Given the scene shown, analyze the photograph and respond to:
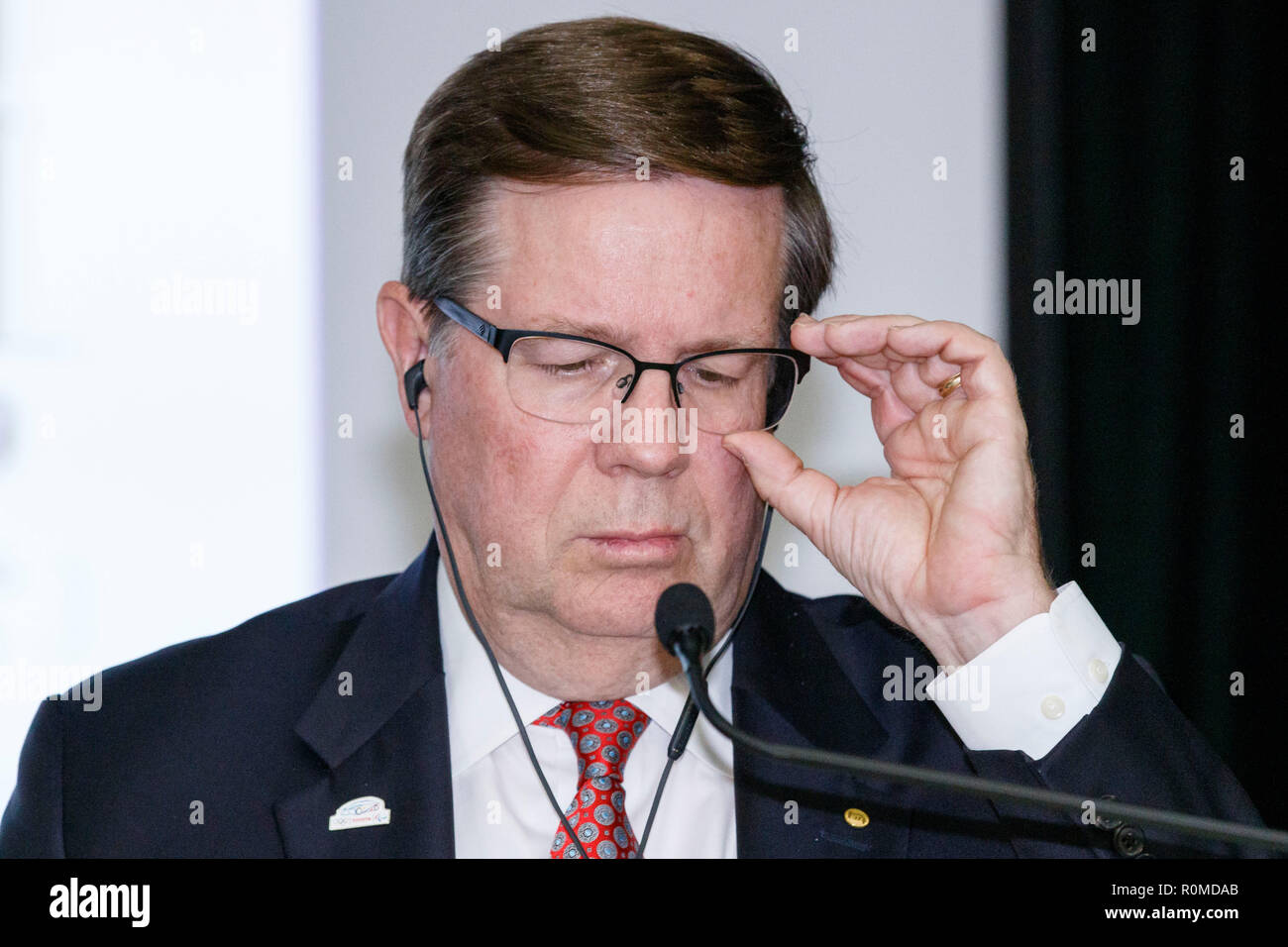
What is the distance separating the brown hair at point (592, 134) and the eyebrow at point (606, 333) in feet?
0.46

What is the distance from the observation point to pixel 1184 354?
7.49ft

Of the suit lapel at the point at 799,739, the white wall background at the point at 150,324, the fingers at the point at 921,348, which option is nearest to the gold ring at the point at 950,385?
the fingers at the point at 921,348

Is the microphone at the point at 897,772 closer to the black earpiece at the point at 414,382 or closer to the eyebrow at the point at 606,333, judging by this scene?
the eyebrow at the point at 606,333

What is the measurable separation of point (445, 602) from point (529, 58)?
751 millimetres

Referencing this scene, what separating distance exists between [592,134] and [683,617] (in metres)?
0.66

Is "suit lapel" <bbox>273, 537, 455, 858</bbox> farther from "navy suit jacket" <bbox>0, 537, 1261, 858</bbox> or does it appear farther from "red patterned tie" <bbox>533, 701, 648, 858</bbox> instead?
"red patterned tie" <bbox>533, 701, 648, 858</bbox>

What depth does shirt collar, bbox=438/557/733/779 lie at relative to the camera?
164 centimetres

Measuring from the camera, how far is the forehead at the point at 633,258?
5.07ft

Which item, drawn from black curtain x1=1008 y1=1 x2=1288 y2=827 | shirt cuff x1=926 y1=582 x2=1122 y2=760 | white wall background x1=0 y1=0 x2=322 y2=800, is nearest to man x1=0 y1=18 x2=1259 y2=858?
shirt cuff x1=926 y1=582 x2=1122 y2=760

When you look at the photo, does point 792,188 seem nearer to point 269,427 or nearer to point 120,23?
point 269,427

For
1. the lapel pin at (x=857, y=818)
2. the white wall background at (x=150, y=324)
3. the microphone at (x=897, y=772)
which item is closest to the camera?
the microphone at (x=897, y=772)
